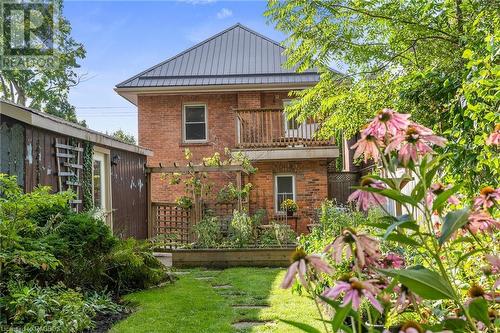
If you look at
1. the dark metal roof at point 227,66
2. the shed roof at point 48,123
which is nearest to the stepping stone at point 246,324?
the shed roof at point 48,123

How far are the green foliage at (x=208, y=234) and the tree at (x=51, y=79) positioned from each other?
14900 mm

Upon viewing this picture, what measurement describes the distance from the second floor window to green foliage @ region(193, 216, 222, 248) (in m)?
4.65

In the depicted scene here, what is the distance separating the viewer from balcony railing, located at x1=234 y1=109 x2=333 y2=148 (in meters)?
11.9

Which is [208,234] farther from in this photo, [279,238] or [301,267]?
[301,267]

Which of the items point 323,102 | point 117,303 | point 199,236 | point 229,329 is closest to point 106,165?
point 199,236

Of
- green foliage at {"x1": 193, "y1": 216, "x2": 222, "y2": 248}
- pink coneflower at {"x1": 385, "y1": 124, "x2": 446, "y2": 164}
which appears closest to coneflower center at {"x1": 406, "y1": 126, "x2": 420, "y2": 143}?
pink coneflower at {"x1": 385, "y1": 124, "x2": 446, "y2": 164}

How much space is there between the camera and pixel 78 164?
7.81 metres

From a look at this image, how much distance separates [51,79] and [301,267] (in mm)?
22904

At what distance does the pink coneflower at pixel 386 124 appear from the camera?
4.51 ft

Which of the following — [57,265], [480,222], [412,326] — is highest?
[480,222]

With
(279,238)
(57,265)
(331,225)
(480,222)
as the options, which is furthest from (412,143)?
(279,238)

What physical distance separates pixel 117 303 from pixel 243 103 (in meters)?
8.94

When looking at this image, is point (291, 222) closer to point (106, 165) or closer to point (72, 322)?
point (106, 165)

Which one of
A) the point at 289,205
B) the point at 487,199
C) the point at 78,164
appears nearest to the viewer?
the point at 487,199
